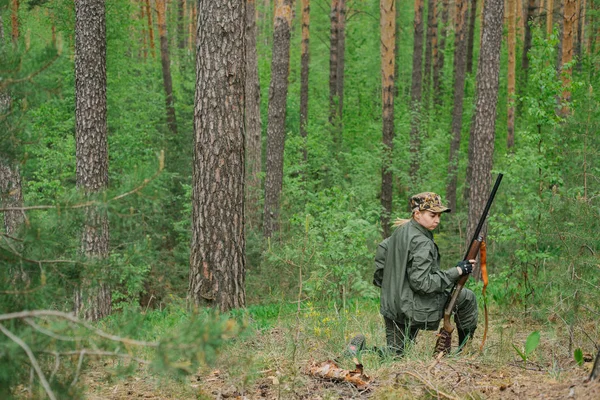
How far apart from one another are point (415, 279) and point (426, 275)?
10cm

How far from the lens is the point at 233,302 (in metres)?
7.20

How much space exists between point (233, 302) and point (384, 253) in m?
1.91

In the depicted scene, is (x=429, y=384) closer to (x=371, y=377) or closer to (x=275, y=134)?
(x=371, y=377)

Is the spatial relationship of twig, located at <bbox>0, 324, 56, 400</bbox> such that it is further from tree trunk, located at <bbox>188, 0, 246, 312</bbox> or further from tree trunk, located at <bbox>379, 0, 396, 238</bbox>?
tree trunk, located at <bbox>379, 0, 396, 238</bbox>

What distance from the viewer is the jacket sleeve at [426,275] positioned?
18.7 ft

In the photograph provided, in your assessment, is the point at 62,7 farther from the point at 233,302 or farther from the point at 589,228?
the point at 589,228

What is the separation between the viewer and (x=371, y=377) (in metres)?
5.20

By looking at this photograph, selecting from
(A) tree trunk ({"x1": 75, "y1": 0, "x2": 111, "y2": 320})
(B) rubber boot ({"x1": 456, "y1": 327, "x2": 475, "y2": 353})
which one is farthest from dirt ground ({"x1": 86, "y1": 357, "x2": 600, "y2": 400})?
(A) tree trunk ({"x1": 75, "y1": 0, "x2": 111, "y2": 320})

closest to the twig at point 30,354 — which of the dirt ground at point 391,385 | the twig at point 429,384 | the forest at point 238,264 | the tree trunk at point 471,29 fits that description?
the forest at point 238,264

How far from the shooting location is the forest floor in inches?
186

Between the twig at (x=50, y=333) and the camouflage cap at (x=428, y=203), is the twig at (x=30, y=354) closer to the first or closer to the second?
the twig at (x=50, y=333)

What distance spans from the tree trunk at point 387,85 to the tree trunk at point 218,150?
1144cm

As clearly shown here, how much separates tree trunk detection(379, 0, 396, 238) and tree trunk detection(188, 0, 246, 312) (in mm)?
11442

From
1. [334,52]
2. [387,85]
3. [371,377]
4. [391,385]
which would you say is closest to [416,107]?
[387,85]
